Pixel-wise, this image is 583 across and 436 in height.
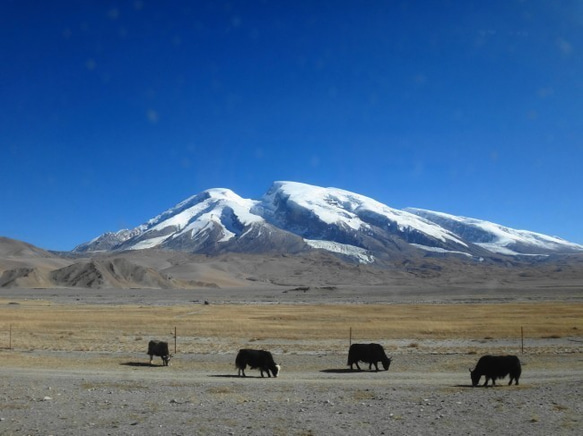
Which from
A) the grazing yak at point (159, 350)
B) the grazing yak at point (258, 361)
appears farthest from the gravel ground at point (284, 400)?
the grazing yak at point (159, 350)

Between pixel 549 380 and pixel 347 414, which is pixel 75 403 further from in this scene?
pixel 549 380

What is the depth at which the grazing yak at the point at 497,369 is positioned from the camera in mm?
20016

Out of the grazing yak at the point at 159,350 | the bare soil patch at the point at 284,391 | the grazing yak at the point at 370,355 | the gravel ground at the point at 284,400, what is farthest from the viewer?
the grazing yak at the point at 159,350

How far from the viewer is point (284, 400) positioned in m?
16.7

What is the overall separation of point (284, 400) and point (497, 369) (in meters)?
8.27

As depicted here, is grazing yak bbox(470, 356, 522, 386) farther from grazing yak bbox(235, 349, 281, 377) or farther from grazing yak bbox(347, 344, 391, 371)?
grazing yak bbox(235, 349, 281, 377)

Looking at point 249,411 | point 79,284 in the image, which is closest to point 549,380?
point 249,411

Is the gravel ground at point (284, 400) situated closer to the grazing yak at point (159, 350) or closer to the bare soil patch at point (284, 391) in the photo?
the bare soil patch at point (284, 391)

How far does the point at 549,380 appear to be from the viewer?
2112 cm

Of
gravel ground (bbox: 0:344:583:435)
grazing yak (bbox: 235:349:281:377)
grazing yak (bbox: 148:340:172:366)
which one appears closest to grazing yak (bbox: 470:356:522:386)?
gravel ground (bbox: 0:344:583:435)

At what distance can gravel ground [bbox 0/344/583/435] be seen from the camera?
13281 mm

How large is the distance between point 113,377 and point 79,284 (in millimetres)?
173872

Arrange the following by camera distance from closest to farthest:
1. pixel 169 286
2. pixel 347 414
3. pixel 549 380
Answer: pixel 347 414 → pixel 549 380 → pixel 169 286

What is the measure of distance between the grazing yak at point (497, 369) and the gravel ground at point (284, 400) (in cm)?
54
